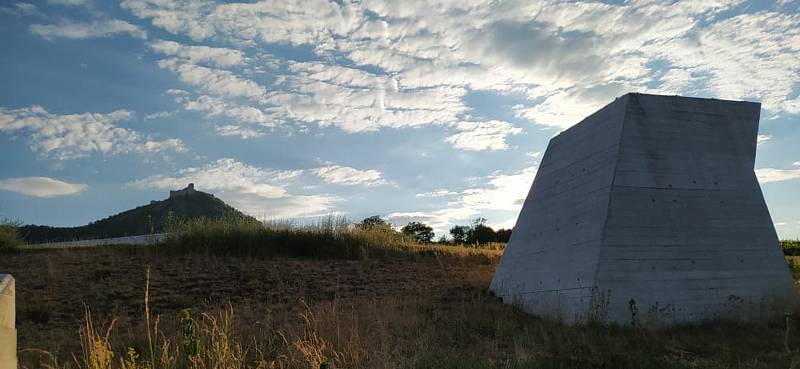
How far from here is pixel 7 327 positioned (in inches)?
100

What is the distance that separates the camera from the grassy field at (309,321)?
20.1 ft

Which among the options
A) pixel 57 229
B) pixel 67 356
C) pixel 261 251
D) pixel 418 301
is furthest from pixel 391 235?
pixel 57 229

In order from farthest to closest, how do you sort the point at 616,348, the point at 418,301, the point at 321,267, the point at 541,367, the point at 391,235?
1. the point at 391,235
2. the point at 321,267
3. the point at 418,301
4. the point at 616,348
5. the point at 541,367

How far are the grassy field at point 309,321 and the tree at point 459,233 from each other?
2010cm

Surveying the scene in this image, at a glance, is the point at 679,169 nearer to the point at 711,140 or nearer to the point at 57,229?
the point at 711,140

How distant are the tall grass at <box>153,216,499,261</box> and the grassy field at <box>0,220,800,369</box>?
4.1 inches

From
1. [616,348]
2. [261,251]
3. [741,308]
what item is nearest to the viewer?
[616,348]

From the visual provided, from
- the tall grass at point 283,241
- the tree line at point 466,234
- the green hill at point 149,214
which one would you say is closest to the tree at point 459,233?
the tree line at point 466,234

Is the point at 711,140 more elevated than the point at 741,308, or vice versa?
the point at 711,140

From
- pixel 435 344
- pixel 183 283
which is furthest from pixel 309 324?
pixel 183 283

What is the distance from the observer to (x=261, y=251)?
53.1ft

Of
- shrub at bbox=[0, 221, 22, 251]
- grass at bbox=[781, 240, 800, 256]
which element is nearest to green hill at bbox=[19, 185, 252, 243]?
shrub at bbox=[0, 221, 22, 251]

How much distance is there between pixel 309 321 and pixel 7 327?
20.9ft

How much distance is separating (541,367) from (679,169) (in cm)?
501
